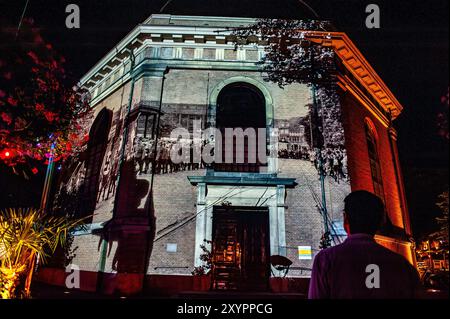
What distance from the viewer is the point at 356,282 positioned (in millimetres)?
1922

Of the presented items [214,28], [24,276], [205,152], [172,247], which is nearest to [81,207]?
[172,247]

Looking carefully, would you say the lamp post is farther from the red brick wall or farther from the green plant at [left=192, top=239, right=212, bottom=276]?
the green plant at [left=192, top=239, right=212, bottom=276]

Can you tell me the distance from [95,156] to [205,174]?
5987 millimetres

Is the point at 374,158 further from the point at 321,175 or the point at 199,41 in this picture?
the point at 199,41

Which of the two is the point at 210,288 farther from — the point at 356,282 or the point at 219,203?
the point at 356,282

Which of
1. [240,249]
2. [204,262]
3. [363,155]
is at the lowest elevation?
[204,262]

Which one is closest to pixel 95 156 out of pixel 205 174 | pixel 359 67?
pixel 205 174

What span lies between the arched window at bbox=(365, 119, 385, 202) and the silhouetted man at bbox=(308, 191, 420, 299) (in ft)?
38.8

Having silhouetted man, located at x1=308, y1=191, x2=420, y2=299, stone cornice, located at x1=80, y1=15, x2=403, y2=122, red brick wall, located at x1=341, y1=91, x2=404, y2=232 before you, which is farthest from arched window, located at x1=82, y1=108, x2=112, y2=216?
silhouetted man, located at x1=308, y1=191, x2=420, y2=299

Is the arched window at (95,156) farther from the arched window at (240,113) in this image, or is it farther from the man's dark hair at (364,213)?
the man's dark hair at (364,213)

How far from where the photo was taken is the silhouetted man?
6.36 feet

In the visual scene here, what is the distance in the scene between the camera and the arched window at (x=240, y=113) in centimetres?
1074

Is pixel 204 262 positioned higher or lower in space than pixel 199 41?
lower

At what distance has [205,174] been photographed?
10305 mm
